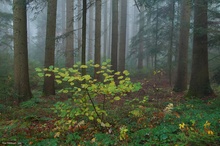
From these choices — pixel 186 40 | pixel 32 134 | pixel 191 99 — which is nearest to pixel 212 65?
pixel 186 40

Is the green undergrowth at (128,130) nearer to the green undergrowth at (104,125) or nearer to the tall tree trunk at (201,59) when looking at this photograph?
the green undergrowth at (104,125)

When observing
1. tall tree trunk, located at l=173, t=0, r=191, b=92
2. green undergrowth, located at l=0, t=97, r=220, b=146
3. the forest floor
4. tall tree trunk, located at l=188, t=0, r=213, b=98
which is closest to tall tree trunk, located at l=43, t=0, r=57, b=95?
the forest floor

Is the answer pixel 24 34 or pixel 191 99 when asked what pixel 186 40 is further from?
pixel 24 34

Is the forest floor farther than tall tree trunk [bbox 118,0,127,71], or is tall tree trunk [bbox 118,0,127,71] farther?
tall tree trunk [bbox 118,0,127,71]

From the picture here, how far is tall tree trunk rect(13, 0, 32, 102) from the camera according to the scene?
29.8 ft

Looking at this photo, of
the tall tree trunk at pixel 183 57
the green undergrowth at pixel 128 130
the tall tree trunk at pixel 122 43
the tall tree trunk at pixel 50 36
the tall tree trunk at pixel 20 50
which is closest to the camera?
the green undergrowth at pixel 128 130

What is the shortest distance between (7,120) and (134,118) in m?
4.32

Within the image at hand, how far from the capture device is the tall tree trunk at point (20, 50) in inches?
358

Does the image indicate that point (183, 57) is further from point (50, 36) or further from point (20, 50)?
point (20, 50)

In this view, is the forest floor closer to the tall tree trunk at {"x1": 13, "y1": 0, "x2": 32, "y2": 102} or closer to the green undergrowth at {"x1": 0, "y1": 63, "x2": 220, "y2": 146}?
the green undergrowth at {"x1": 0, "y1": 63, "x2": 220, "y2": 146}

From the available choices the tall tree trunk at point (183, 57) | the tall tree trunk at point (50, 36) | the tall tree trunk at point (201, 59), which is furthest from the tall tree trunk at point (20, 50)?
the tall tree trunk at point (183, 57)

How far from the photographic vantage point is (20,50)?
9219 millimetres

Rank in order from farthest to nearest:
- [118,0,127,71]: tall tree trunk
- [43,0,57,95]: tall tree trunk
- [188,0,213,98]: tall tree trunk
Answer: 1. [118,0,127,71]: tall tree trunk
2. [43,0,57,95]: tall tree trunk
3. [188,0,213,98]: tall tree trunk

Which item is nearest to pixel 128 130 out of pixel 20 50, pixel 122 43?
pixel 20 50
